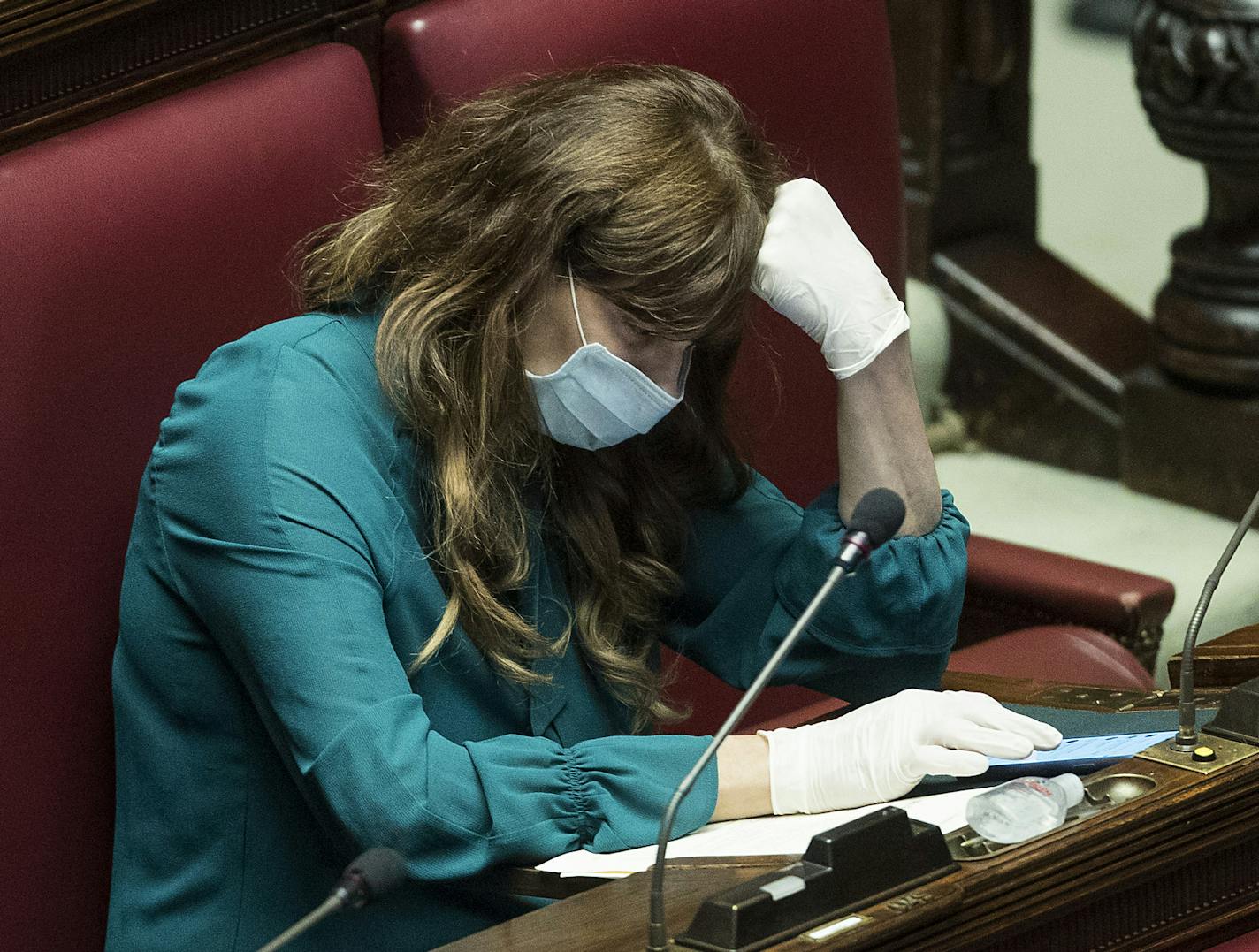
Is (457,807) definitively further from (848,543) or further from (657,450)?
(657,450)

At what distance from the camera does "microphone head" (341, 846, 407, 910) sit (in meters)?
1.31

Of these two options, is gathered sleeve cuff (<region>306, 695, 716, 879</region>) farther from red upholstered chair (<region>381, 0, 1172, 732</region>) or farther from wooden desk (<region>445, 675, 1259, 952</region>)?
red upholstered chair (<region>381, 0, 1172, 732</region>)

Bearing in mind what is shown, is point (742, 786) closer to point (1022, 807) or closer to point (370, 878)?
point (1022, 807)

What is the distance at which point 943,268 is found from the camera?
418 cm

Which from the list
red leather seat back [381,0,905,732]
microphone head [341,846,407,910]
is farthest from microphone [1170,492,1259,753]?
red leather seat back [381,0,905,732]

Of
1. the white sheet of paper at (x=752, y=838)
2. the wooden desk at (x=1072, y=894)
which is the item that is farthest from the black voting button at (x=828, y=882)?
the white sheet of paper at (x=752, y=838)

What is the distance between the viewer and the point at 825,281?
78.8 inches

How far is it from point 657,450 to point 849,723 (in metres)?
0.44

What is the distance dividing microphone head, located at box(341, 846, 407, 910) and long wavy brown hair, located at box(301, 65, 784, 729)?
0.51 metres

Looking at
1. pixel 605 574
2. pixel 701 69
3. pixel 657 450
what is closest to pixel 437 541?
pixel 605 574

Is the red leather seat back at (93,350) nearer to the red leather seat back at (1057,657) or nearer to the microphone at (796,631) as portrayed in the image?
the microphone at (796,631)

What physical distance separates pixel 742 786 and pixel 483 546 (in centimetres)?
33

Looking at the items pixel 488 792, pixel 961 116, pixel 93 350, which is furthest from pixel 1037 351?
pixel 488 792

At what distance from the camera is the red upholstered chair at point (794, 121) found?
234cm
